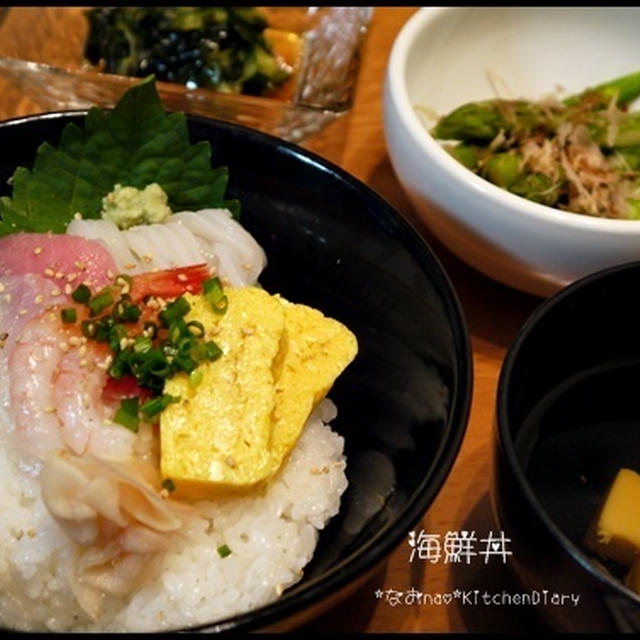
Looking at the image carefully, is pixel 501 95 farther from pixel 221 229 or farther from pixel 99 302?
pixel 99 302

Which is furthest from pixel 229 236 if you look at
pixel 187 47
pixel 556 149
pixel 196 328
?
pixel 187 47

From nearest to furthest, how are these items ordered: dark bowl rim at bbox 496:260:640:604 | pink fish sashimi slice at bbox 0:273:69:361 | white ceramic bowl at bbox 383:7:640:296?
dark bowl rim at bbox 496:260:640:604
pink fish sashimi slice at bbox 0:273:69:361
white ceramic bowl at bbox 383:7:640:296

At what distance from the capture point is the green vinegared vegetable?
1.93m

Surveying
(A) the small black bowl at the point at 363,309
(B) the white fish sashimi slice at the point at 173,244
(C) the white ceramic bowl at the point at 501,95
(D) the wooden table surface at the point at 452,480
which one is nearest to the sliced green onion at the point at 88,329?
(B) the white fish sashimi slice at the point at 173,244

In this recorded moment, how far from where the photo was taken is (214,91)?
7.50 ft

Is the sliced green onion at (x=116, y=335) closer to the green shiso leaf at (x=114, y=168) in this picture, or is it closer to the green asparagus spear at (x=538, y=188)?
the green shiso leaf at (x=114, y=168)

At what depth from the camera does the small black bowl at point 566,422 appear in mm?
1258

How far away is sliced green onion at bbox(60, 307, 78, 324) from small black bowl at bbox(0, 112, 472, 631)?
43cm

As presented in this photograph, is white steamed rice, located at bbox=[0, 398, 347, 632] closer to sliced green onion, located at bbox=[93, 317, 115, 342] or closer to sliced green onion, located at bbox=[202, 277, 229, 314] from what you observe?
sliced green onion, located at bbox=[93, 317, 115, 342]

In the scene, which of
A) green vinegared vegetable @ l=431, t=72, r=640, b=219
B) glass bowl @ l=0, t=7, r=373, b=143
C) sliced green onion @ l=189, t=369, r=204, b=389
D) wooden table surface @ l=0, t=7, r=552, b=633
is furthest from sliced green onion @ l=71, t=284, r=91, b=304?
green vinegared vegetable @ l=431, t=72, r=640, b=219

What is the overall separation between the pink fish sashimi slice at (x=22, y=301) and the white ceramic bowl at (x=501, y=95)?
2.55ft

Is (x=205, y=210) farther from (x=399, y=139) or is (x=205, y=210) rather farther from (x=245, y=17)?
(x=245, y=17)

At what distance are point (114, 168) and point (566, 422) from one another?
98 cm

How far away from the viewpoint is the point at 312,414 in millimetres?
1543
